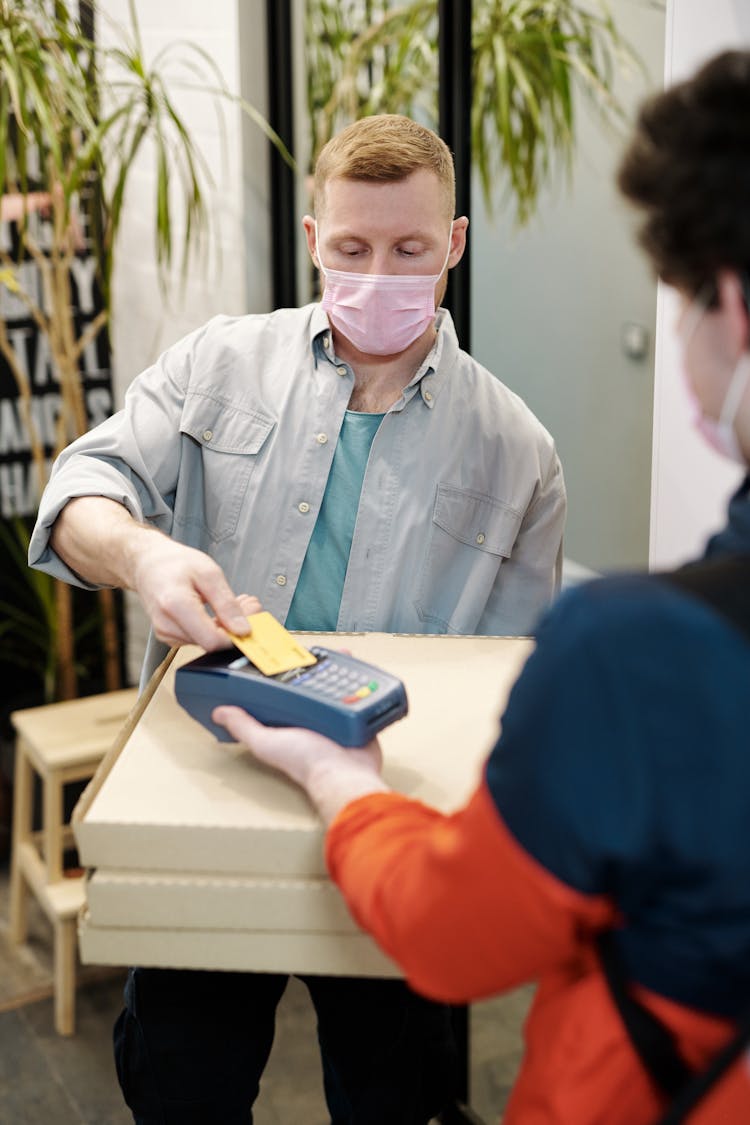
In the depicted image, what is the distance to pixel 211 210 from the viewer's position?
118 inches

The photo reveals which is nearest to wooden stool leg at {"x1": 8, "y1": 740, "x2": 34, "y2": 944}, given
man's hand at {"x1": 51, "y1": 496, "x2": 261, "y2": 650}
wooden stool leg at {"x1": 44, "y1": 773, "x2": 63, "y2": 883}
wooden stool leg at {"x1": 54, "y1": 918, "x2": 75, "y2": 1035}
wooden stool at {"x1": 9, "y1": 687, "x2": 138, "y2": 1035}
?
wooden stool at {"x1": 9, "y1": 687, "x2": 138, "y2": 1035}

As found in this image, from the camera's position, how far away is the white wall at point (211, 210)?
2.88m

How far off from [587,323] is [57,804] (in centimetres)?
136

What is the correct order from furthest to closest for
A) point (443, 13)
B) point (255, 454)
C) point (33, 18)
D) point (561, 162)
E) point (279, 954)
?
point (33, 18) → point (443, 13) → point (561, 162) → point (255, 454) → point (279, 954)

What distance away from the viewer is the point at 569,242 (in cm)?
192

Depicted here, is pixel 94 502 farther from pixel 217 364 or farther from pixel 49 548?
pixel 217 364

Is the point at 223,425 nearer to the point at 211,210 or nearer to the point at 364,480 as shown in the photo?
the point at 364,480

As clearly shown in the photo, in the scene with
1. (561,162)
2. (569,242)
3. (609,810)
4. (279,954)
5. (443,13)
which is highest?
(443,13)

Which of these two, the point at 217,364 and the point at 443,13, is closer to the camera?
the point at 217,364

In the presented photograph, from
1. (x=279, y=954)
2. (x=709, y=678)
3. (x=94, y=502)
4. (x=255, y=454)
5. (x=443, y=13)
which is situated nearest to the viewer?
(x=709, y=678)

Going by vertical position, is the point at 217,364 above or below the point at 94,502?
above

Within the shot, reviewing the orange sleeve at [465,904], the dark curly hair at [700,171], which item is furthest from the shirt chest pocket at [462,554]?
the dark curly hair at [700,171]

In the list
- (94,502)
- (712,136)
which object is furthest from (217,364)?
(712,136)

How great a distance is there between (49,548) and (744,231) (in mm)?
912
